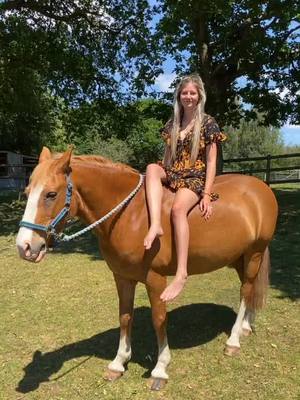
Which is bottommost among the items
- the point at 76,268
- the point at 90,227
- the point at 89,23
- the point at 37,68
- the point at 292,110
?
the point at 76,268

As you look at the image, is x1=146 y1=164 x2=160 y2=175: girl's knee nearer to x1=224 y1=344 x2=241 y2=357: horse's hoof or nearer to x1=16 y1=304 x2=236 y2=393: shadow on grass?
x1=16 y1=304 x2=236 y2=393: shadow on grass

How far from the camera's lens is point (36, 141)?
117 feet

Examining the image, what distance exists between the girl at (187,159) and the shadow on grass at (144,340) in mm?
1591

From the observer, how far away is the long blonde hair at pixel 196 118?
3963 mm

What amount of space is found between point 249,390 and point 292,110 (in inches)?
509

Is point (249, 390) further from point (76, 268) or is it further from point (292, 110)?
point (292, 110)

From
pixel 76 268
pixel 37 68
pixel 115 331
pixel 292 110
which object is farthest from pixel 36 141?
pixel 115 331

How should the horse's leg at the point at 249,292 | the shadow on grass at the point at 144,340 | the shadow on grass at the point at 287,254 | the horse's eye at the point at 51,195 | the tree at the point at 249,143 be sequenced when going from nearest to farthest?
1. the horse's eye at the point at 51,195
2. the shadow on grass at the point at 144,340
3. the horse's leg at the point at 249,292
4. the shadow on grass at the point at 287,254
5. the tree at the point at 249,143

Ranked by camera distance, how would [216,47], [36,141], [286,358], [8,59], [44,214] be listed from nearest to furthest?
[44,214], [286,358], [216,47], [8,59], [36,141]

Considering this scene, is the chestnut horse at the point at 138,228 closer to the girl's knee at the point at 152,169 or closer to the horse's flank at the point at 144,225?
the horse's flank at the point at 144,225

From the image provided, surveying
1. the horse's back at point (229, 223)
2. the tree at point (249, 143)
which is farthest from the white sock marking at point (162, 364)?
the tree at point (249, 143)

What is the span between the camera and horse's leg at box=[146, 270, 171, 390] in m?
3.93

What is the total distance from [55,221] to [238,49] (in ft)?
36.7

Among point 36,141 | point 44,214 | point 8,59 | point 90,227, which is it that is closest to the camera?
point 44,214
